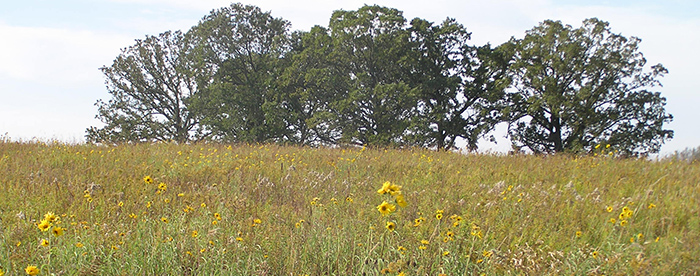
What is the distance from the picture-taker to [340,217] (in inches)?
180

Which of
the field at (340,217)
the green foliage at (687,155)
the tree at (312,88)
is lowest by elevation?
the field at (340,217)

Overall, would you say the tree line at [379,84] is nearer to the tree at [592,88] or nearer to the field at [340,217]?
the tree at [592,88]

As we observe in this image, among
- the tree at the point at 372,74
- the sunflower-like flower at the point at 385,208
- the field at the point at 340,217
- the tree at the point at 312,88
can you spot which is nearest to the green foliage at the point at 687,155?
the field at the point at 340,217

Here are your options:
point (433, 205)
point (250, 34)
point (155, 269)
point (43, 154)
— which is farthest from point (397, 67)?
point (155, 269)

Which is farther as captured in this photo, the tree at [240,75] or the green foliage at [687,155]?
the tree at [240,75]

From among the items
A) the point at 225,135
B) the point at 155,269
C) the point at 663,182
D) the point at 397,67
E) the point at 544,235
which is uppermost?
the point at 397,67

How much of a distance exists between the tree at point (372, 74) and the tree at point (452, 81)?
3.65 ft

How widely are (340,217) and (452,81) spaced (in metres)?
22.4

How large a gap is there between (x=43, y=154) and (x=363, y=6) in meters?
19.2

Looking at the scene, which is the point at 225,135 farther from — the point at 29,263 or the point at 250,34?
the point at 29,263

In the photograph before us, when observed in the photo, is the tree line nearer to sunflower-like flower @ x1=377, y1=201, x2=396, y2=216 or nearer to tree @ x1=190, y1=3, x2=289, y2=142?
tree @ x1=190, y1=3, x2=289, y2=142

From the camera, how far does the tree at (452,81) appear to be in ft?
84.4

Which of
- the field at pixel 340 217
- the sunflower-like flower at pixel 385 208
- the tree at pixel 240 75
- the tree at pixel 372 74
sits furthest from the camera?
the tree at pixel 240 75

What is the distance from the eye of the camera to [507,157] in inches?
387
